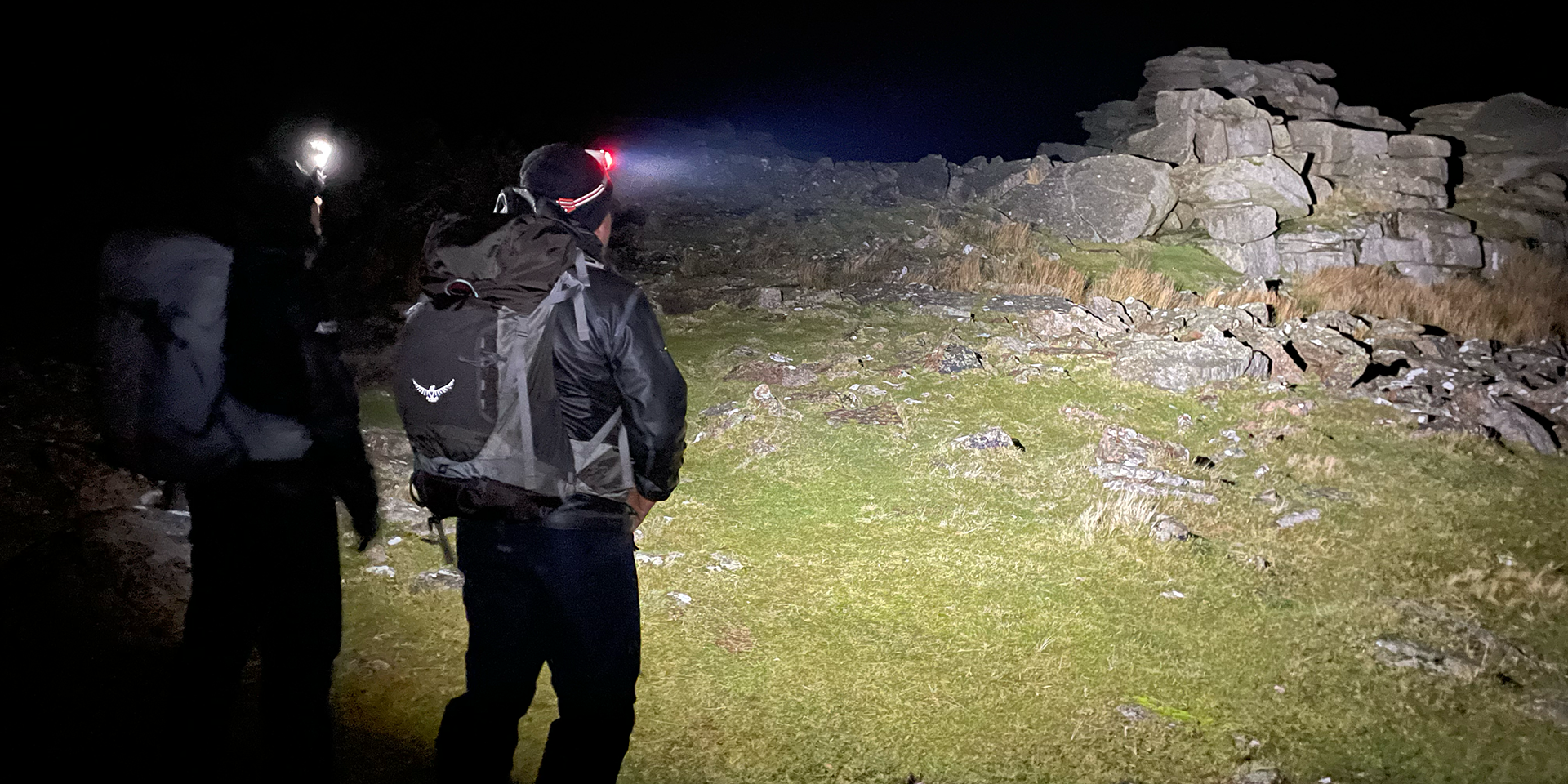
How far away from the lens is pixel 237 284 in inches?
98.5

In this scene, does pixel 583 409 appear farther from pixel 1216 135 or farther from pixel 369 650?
pixel 1216 135

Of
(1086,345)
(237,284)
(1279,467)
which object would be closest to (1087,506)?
(1279,467)

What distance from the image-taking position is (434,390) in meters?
2.21

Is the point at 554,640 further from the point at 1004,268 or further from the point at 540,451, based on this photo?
the point at 1004,268

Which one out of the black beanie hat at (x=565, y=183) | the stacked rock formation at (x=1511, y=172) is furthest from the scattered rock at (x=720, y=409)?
the stacked rock formation at (x=1511, y=172)

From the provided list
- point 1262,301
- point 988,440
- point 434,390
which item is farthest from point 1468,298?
point 434,390

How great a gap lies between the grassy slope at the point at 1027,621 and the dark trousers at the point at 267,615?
1.50ft

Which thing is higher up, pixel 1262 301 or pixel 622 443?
pixel 622 443

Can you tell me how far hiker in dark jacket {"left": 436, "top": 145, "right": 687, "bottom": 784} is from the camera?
2.25 meters

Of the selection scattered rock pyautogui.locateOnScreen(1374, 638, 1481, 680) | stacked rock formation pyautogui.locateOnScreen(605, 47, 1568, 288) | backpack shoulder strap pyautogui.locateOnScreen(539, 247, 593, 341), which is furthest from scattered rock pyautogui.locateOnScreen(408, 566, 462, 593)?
stacked rock formation pyautogui.locateOnScreen(605, 47, 1568, 288)

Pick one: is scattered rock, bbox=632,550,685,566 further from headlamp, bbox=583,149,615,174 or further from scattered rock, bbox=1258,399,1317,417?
scattered rock, bbox=1258,399,1317,417

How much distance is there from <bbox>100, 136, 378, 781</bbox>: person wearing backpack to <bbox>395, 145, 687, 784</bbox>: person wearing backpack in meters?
0.62

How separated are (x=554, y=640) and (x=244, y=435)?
3.95 ft

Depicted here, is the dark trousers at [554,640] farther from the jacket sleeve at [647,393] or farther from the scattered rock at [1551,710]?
the scattered rock at [1551,710]
